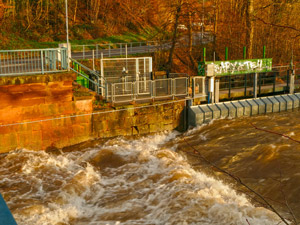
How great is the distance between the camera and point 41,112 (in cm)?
1383

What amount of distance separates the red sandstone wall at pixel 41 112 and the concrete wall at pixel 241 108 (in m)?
5.03

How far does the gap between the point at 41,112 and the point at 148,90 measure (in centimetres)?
525

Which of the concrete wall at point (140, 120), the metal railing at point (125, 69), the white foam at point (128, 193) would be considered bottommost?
the white foam at point (128, 193)

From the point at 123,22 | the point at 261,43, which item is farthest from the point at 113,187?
the point at 123,22

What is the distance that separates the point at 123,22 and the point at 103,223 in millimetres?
40261

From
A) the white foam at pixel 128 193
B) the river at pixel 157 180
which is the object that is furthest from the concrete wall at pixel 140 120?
the white foam at pixel 128 193

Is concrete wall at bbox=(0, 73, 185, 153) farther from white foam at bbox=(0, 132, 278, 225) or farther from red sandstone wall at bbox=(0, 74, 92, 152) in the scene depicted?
white foam at bbox=(0, 132, 278, 225)

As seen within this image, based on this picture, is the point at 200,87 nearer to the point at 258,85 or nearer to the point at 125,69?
the point at 125,69

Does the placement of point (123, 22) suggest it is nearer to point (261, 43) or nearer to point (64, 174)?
point (261, 43)

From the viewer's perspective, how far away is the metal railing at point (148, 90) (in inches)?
630

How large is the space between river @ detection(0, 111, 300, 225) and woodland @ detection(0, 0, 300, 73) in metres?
4.40

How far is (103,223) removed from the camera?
885 cm

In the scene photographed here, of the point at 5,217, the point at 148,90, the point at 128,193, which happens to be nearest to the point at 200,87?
the point at 148,90

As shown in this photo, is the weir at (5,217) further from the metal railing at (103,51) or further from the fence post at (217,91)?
Answer: the metal railing at (103,51)
